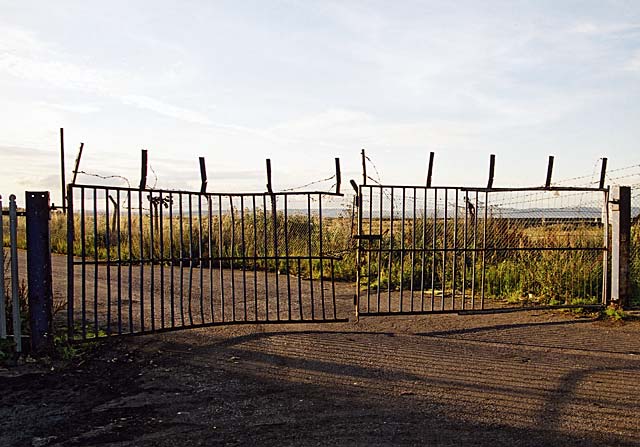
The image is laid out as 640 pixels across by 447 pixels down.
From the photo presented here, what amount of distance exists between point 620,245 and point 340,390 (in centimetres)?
616

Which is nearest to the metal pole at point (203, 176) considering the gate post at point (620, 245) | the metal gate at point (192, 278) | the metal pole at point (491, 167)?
the metal gate at point (192, 278)

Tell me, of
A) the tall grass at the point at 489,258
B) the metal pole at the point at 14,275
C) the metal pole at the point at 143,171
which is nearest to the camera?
the metal pole at the point at 14,275

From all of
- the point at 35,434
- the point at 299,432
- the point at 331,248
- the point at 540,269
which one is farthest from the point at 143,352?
the point at 331,248

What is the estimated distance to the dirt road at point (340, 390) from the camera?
17.6ft

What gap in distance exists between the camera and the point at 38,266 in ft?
25.3

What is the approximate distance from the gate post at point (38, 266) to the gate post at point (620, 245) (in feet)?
27.5

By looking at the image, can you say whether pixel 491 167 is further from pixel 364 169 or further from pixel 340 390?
pixel 340 390

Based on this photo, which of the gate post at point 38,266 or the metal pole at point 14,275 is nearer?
the metal pole at point 14,275

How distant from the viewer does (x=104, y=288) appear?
47.0ft

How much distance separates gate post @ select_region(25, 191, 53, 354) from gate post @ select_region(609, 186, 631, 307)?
8.39 meters

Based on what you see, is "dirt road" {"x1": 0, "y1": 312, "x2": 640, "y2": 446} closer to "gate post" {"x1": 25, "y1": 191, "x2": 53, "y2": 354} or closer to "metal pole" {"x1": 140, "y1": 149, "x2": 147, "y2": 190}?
"gate post" {"x1": 25, "y1": 191, "x2": 53, "y2": 354}

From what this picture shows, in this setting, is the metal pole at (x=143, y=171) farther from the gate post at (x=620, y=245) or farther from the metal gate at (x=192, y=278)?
the gate post at (x=620, y=245)

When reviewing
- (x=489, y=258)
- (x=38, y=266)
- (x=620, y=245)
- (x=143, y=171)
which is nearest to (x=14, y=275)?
(x=38, y=266)

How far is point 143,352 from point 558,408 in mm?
4934
